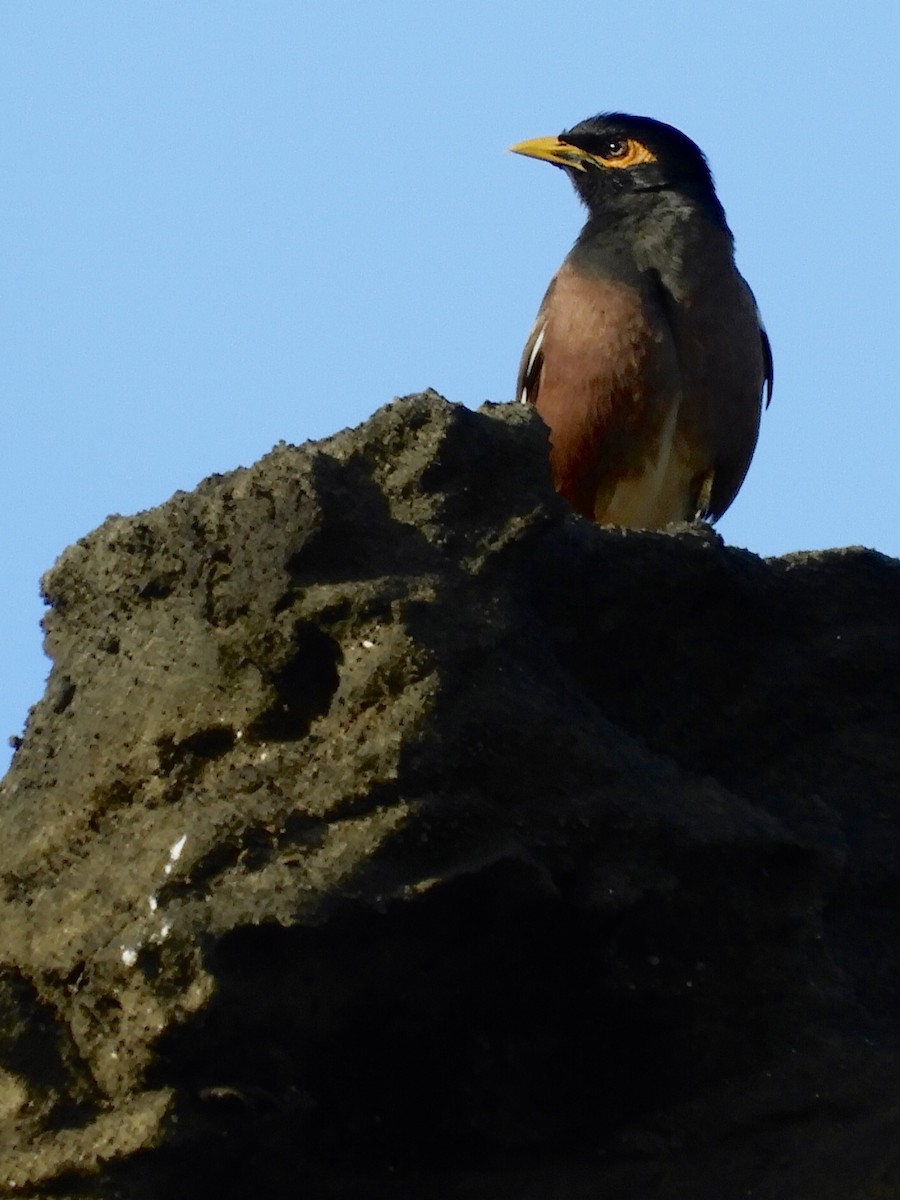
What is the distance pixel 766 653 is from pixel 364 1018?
46.0 inches

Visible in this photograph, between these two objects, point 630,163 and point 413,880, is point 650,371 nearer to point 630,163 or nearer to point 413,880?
point 630,163

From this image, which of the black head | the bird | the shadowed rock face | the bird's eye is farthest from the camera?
the bird's eye

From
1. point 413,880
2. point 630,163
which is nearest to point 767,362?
point 630,163

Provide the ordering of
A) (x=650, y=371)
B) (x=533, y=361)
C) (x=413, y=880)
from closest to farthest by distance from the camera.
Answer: (x=413, y=880) < (x=650, y=371) < (x=533, y=361)

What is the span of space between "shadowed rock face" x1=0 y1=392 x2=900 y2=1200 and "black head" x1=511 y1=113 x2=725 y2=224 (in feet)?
13.4

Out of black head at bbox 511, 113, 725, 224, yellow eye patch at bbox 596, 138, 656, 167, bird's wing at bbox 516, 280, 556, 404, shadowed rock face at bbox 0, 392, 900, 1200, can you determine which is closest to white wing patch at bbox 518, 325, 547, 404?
bird's wing at bbox 516, 280, 556, 404

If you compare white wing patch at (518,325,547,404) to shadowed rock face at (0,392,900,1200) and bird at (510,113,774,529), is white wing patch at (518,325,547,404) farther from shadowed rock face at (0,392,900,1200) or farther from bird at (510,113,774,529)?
shadowed rock face at (0,392,900,1200)

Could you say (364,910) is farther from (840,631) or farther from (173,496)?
(840,631)

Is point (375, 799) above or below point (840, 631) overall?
below

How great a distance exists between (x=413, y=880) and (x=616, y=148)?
17.1 ft

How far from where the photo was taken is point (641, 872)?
10.3 feet

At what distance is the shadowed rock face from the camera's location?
2984 mm

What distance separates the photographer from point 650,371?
21.6 feet

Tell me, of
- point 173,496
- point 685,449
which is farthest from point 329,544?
point 685,449
